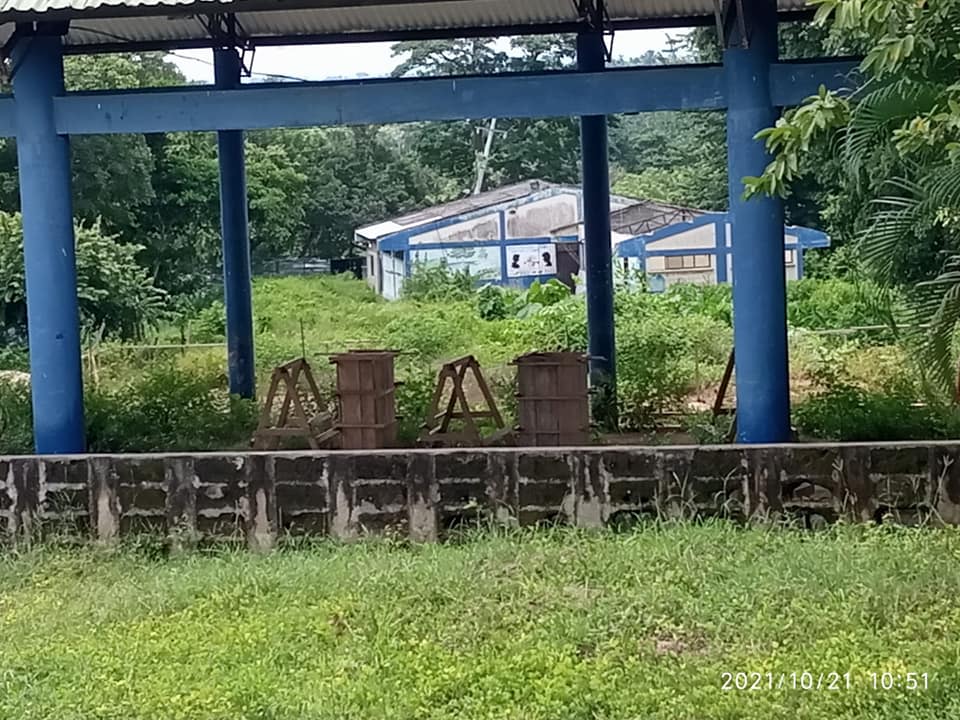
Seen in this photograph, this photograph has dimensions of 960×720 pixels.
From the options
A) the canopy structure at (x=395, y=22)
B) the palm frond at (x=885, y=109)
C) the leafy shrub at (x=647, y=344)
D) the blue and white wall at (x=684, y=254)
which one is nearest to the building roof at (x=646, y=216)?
the blue and white wall at (x=684, y=254)

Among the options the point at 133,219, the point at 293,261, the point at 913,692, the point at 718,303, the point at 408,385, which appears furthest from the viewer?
the point at 293,261

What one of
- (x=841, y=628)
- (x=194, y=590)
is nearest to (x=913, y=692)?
(x=841, y=628)

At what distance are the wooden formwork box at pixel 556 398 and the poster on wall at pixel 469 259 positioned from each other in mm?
22734

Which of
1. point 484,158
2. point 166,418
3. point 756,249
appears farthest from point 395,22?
point 484,158

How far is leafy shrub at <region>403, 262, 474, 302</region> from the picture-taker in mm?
29453

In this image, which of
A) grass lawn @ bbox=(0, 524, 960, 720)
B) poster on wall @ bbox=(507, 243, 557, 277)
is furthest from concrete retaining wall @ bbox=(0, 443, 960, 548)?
poster on wall @ bbox=(507, 243, 557, 277)

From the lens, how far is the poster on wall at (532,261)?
115 ft

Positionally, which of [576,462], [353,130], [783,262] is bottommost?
[576,462]

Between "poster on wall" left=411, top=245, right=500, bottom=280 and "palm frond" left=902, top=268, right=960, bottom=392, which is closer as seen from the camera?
"palm frond" left=902, top=268, right=960, bottom=392

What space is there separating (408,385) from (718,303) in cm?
1255

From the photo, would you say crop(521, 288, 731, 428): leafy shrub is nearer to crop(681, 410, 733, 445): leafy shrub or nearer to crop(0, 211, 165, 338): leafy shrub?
Result: crop(681, 410, 733, 445): leafy shrub

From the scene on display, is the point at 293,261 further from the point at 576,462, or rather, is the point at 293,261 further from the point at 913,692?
the point at 913,692

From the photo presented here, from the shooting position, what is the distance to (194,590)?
21.5ft

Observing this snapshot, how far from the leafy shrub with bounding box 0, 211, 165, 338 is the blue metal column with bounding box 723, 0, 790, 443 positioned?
11897 mm
